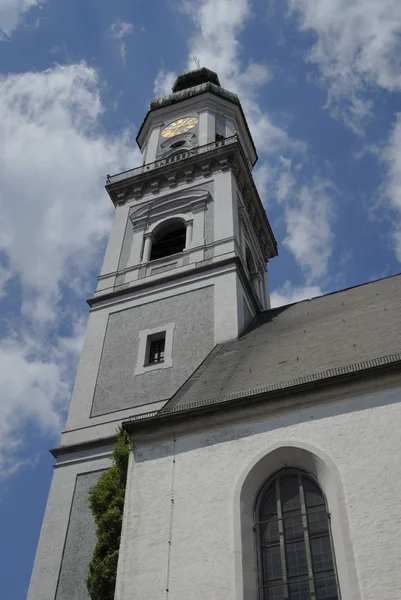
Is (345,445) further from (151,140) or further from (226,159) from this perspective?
(151,140)

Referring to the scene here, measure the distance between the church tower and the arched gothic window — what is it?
16.6 ft

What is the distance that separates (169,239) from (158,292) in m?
3.52

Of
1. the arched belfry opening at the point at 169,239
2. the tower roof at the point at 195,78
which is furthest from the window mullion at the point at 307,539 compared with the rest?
the tower roof at the point at 195,78

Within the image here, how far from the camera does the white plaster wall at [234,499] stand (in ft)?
31.2

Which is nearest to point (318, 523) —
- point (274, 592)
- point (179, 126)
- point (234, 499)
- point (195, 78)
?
point (274, 592)

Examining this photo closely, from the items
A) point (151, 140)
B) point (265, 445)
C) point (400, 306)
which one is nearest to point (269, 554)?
point (265, 445)

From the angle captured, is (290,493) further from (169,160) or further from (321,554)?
(169,160)

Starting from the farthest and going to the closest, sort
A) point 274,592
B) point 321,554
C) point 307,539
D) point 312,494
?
1. point 312,494
2. point 307,539
3. point 321,554
4. point 274,592

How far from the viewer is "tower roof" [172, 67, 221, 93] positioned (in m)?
36.2

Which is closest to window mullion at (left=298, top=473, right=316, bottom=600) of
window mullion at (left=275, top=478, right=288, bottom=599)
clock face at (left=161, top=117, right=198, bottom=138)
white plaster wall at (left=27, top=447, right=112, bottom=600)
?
window mullion at (left=275, top=478, right=288, bottom=599)

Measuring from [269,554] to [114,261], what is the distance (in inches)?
557

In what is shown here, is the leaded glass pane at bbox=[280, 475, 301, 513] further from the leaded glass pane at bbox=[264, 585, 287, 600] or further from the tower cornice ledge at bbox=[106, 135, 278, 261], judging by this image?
the tower cornice ledge at bbox=[106, 135, 278, 261]

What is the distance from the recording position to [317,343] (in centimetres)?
1491

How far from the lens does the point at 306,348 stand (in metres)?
14.8
